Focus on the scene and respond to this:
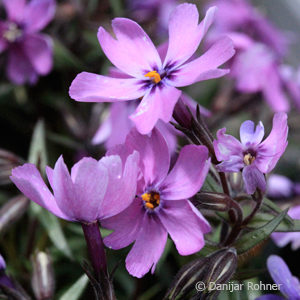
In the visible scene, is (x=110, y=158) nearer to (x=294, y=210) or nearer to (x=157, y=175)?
(x=157, y=175)

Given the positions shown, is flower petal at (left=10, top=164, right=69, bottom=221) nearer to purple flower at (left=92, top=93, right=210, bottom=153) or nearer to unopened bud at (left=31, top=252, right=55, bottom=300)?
unopened bud at (left=31, top=252, right=55, bottom=300)

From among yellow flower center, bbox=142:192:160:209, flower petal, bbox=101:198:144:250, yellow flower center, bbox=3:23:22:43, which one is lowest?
yellow flower center, bbox=3:23:22:43

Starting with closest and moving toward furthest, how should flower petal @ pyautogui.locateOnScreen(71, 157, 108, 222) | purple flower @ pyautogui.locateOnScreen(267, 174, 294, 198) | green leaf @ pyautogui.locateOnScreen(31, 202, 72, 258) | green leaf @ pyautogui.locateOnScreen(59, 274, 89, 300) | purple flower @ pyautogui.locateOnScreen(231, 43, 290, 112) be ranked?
flower petal @ pyautogui.locateOnScreen(71, 157, 108, 222), green leaf @ pyautogui.locateOnScreen(59, 274, 89, 300), green leaf @ pyautogui.locateOnScreen(31, 202, 72, 258), purple flower @ pyautogui.locateOnScreen(267, 174, 294, 198), purple flower @ pyautogui.locateOnScreen(231, 43, 290, 112)

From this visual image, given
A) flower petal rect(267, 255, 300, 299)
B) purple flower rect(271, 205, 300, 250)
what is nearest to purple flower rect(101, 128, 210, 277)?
flower petal rect(267, 255, 300, 299)

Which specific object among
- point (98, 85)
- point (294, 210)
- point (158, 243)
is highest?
point (98, 85)

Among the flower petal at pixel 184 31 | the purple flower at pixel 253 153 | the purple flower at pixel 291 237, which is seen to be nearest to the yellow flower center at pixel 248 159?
the purple flower at pixel 253 153

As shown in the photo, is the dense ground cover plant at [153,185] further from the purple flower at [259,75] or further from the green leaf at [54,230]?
the purple flower at [259,75]

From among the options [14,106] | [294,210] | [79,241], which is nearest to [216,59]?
[294,210]

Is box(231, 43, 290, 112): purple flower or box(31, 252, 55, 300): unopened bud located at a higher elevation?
box(231, 43, 290, 112): purple flower
